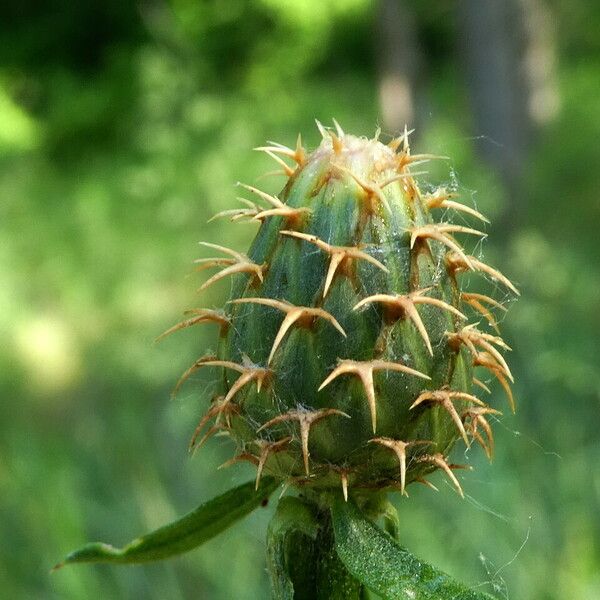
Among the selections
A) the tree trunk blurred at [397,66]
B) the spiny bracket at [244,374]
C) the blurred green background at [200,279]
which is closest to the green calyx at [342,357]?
the spiny bracket at [244,374]

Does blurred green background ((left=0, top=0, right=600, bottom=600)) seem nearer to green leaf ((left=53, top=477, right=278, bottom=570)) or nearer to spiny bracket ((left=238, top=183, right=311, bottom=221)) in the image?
green leaf ((left=53, top=477, right=278, bottom=570))

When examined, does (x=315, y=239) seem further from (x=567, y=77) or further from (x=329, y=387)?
(x=567, y=77)

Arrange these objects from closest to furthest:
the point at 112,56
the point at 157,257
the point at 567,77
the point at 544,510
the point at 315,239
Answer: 1. the point at 315,239
2. the point at 544,510
3. the point at 157,257
4. the point at 567,77
5. the point at 112,56

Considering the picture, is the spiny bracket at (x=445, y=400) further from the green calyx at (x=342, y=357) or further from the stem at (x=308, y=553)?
the stem at (x=308, y=553)

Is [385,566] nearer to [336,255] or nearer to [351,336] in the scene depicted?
[351,336]

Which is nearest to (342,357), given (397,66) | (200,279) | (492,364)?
(492,364)

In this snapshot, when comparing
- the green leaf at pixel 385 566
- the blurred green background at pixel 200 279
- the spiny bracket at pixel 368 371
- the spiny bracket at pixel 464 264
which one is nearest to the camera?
the green leaf at pixel 385 566

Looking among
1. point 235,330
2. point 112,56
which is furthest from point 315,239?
point 112,56

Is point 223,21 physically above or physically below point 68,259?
above
